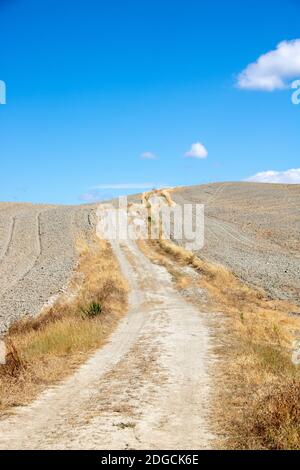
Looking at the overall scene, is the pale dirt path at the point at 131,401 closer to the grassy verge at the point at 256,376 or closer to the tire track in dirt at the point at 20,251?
the grassy verge at the point at 256,376

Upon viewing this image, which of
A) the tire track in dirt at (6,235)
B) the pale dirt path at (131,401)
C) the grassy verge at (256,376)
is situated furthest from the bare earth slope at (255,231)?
the tire track in dirt at (6,235)

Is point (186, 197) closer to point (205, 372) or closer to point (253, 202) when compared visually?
point (253, 202)

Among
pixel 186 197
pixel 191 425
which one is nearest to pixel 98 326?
pixel 191 425

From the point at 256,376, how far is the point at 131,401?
3.37m

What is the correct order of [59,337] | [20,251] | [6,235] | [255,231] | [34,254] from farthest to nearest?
[255,231] < [6,235] < [20,251] < [34,254] < [59,337]

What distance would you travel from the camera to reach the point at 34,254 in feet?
173

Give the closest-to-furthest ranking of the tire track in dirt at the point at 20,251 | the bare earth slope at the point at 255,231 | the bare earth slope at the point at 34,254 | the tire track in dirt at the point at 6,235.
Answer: the bare earth slope at the point at 34,254
the bare earth slope at the point at 255,231
the tire track in dirt at the point at 20,251
the tire track in dirt at the point at 6,235

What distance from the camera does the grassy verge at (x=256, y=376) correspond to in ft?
27.0

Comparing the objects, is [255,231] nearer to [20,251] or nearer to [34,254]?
[34,254]

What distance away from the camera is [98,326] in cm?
2048

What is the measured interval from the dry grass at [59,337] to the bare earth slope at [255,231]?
11168 mm

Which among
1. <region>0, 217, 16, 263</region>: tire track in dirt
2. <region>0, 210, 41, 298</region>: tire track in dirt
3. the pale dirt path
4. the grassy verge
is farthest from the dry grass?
<region>0, 217, 16, 263</region>: tire track in dirt

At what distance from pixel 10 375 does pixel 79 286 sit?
22.4m

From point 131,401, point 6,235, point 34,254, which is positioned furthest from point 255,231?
point 131,401
